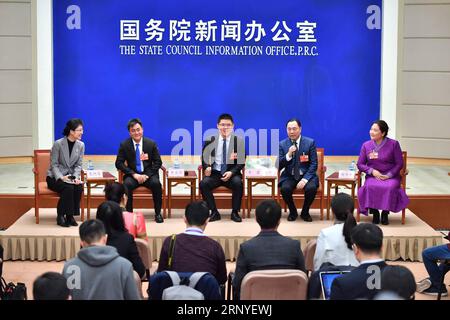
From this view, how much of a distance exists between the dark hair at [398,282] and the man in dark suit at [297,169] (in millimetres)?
4271

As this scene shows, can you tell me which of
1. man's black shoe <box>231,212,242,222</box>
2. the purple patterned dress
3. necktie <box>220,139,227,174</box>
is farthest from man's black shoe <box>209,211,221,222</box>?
the purple patterned dress

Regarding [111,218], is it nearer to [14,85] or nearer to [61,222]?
[61,222]

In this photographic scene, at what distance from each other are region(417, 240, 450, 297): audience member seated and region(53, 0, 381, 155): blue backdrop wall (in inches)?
201

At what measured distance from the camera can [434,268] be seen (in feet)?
21.0

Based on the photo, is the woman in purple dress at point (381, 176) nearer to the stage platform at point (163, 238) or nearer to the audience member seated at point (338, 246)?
the stage platform at point (163, 238)

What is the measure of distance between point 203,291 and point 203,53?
731 cm

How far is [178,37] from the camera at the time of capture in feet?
36.9

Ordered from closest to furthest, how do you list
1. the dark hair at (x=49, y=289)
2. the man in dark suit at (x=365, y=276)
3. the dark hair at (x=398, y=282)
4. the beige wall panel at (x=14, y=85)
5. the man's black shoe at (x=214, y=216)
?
the dark hair at (x=49, y=289) → the dark hair at (x=398, y=282) → the man in dark suit at (x=365, y=276) → the man's black shoe at (x=214, y=216) → the beige wall panel at (x=14, y=85)

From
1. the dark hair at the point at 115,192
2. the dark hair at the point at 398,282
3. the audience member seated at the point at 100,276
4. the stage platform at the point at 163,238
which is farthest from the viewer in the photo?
the stage platform at the point at 163,238

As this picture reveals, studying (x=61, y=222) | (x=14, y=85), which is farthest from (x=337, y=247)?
(x=14, y=85)

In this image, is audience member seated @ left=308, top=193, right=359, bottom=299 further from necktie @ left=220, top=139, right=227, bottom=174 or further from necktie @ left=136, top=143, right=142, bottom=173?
necktie @ left=136, top=143, right=142, bottom=173

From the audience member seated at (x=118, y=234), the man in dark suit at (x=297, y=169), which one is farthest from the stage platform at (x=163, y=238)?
the audience member seated at (x=118, y=234)

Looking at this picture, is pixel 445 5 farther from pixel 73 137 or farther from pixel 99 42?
pixel 73 137

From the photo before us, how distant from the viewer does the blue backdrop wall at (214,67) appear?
36.8 feet
